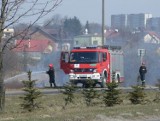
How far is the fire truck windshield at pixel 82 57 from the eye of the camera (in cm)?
4216

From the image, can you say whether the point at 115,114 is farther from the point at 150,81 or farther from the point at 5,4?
the point at 150,81

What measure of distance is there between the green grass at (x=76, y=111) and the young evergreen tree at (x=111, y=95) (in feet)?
0.96

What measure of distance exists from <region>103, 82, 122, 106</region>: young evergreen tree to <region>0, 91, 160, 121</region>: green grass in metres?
0.29

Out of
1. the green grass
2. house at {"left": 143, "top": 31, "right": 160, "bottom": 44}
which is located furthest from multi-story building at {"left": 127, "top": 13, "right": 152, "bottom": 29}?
the green grass

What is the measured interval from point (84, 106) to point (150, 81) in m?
37.9

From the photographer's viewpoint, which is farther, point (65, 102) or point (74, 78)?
point (74, 78)

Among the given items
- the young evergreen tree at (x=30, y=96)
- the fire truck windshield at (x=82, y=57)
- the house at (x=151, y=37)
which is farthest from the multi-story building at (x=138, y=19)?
the young evergreen tree at (x=30, y=96)

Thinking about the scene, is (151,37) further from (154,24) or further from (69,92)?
(69,92)

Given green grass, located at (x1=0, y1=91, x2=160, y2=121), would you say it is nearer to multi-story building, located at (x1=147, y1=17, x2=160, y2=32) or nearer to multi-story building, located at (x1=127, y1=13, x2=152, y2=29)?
multi-story building, located at (x1=147, y1=17, x2=160, y2=32)

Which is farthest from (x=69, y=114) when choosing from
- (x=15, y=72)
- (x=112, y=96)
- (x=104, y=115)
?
(x=15, y=72)

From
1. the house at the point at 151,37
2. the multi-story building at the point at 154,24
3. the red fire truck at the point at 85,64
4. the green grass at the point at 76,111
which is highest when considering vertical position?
the multi-story building at the point at 154,24

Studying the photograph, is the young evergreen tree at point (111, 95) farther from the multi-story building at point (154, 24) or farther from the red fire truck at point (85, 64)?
the multi-story building at point (154, 24)

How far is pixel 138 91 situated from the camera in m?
25.3

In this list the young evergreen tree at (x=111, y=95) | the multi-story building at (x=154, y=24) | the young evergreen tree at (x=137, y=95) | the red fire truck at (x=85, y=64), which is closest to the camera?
the young evergreen tree at (x=111, y=95)
